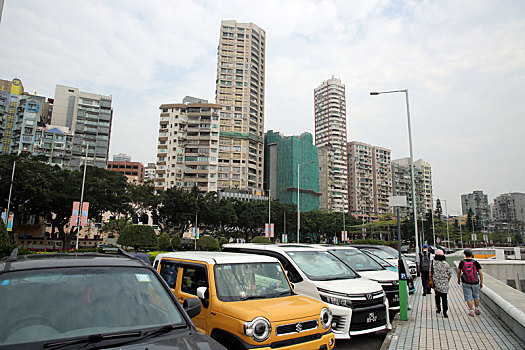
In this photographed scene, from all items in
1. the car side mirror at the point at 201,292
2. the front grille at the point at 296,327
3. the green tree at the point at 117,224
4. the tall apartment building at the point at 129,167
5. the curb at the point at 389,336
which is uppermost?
the tall apartment building at the point at 129,167

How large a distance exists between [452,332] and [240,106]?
94.5 meters

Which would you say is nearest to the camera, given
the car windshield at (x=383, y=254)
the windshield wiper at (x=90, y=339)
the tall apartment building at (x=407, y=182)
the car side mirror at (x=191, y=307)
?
the windshield wiper at (x=90, y=339)

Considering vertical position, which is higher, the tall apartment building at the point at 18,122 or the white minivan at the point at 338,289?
the tall apartment building at the point at 18,122

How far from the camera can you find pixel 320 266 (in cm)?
794

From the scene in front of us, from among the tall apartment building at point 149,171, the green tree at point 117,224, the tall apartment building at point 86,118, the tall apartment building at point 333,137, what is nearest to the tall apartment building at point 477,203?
the tall apartment building at point 333,137

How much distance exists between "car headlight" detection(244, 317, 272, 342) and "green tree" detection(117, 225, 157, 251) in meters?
30.5

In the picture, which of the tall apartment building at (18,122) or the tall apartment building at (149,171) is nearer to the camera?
the tall apartment building at (18,122)

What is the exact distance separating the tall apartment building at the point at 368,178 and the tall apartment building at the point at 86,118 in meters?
84.5

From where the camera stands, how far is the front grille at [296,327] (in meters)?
4.57

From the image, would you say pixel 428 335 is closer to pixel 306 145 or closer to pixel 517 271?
pixel 517 271

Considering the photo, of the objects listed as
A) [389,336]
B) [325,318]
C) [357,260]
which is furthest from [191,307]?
[357,260]

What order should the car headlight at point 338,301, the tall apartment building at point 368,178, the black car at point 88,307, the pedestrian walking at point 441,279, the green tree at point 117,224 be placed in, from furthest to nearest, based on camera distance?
the tall apartment building at point 368,178 < the green tree at point 117,224 < the pedestrian walking at point 441,279 < the car headlight at point 338,301 < the black car at point 88,307

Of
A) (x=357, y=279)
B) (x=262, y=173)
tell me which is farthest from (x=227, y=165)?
(x=357, y=279)

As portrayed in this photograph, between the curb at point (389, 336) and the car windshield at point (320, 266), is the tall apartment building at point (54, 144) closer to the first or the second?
the car windshield at point (320, 266)
